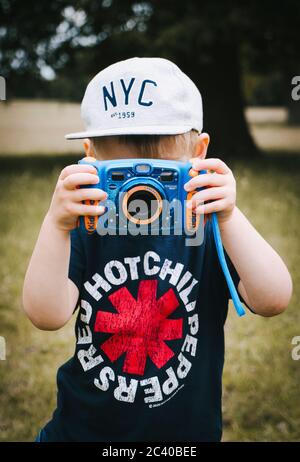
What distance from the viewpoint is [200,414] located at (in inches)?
58.3

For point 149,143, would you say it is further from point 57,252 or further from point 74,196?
point 57,252

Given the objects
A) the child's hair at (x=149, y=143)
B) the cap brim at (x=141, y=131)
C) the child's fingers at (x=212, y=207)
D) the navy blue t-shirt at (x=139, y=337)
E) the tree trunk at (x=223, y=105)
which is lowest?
the navy blue t-shirt at (x=139, y=337)

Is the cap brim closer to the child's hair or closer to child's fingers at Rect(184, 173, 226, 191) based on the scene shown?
the child's hair

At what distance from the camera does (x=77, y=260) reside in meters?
1.44

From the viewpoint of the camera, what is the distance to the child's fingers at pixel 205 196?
1215 millimetres

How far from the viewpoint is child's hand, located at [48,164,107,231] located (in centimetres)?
121

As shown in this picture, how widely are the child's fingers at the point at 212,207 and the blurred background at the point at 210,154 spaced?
1635mm

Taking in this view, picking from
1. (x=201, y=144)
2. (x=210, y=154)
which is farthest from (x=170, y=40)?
(x=201, y=144)

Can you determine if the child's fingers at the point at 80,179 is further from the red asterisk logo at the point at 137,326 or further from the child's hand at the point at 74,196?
the red asterisk logo at the point at 137,326

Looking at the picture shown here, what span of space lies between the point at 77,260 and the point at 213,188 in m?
0.45

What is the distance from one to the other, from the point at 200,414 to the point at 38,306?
567 millimetres

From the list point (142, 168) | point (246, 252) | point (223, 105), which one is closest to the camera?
point (142, 168)

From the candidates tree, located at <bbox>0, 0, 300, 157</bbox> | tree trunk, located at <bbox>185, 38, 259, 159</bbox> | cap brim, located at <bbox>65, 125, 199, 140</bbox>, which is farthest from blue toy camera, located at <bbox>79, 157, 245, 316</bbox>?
tree trunk, located at <bbox>185, 38, 259, 159</bbox>

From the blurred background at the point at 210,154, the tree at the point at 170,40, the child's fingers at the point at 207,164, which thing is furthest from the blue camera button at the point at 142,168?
the tree at the point at 170,40
